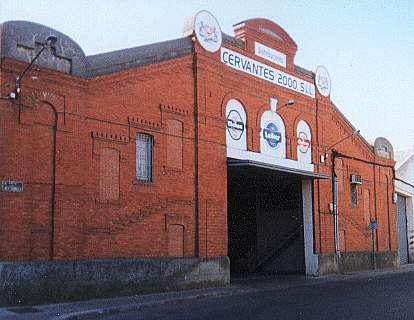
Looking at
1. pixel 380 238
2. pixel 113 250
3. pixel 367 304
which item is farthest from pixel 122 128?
pixel 380 238

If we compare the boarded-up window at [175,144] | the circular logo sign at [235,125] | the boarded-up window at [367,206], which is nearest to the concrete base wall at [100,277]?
the boarded-up window at [175,144]

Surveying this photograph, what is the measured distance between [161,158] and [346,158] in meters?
14.7

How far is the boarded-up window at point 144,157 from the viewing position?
20.2m

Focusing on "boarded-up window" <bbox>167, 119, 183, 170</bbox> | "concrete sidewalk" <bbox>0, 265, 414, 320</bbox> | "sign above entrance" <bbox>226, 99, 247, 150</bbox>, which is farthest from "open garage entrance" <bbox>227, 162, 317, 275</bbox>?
"boarded-up window" <bbox>167, 119, 183, 170</bbox>

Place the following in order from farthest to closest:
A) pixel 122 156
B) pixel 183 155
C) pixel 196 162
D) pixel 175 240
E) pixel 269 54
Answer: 1. pixel 269 54
2. pixel 196 162
3. pixel 183 155
4. pixel 175 240
5. pixel 122 156

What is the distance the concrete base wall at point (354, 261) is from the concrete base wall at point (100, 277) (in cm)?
830

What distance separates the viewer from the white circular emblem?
98.4 ft

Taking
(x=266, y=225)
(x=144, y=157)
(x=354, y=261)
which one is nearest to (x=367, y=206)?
(x=354, y=261)

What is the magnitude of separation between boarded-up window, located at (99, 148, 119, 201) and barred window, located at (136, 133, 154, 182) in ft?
3.84

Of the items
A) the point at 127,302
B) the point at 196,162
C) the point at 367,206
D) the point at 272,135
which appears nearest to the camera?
the point at 127,302

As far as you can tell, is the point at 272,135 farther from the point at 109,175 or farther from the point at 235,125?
the point at 109,175

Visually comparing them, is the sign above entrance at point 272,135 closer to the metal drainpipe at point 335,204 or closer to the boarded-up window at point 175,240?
the metal drainpipe at point 335,204

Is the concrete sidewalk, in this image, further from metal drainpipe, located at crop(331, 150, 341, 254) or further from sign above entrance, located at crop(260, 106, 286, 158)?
sign above entrance, located at crop(260, 106, 286, 158)

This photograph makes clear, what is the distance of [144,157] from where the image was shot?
2047cm
